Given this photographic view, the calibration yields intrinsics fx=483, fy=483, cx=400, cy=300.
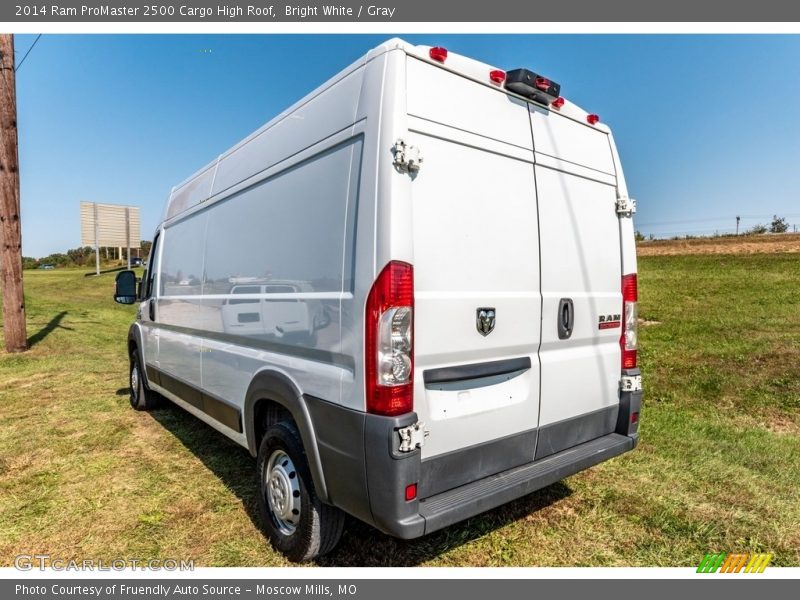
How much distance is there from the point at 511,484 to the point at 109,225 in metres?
35.8

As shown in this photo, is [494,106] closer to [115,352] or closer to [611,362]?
[611,362]

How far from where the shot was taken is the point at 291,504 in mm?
2846

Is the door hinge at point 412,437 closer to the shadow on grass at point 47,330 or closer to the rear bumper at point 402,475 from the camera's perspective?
the rear bumper at point 402,475

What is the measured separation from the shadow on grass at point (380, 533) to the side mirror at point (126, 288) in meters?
2.41

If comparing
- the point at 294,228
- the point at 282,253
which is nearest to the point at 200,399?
the point at 282,253

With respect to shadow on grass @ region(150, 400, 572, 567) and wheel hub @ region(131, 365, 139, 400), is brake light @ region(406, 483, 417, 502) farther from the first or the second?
wheel hub @ region(131, 365, 139, 400)

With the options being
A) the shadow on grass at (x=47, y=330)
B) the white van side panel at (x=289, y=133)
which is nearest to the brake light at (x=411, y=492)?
the white van side panel at (x=289, y=133)

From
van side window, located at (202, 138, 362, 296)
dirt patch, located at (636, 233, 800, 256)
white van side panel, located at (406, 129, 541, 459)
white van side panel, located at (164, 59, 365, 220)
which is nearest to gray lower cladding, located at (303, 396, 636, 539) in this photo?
white van side panel, located at (406, 129, 541, 459)

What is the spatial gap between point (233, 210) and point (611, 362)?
3.01 m

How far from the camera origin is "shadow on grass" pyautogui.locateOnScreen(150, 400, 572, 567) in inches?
115

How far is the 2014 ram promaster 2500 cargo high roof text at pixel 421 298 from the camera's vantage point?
2262mm

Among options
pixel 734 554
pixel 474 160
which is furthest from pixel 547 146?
pixel 734 554

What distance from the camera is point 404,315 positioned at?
2238 mm

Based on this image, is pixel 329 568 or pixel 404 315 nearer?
pixel 404 315
